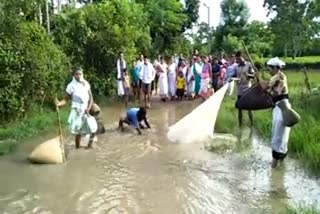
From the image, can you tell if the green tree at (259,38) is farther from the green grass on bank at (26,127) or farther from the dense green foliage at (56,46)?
the green grass on bank at (26,127)

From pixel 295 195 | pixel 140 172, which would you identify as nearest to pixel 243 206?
pixel 295 195

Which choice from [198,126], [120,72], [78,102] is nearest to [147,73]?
[120,72]

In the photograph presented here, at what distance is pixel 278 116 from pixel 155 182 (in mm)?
2362

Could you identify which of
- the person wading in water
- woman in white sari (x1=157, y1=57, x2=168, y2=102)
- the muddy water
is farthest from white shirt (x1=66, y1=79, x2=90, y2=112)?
woman in white sari (x1=157, y1=57, x2=168, y2=102)

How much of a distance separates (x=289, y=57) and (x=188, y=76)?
130 feet

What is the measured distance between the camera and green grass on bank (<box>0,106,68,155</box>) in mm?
12156

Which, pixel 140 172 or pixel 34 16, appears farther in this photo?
pixel 34 16

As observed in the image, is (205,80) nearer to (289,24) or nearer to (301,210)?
(301,210)

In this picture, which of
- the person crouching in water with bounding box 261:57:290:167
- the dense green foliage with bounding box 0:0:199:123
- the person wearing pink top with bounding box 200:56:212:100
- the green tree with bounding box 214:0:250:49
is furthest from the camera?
the green tree with bounding box 214:0:250:49

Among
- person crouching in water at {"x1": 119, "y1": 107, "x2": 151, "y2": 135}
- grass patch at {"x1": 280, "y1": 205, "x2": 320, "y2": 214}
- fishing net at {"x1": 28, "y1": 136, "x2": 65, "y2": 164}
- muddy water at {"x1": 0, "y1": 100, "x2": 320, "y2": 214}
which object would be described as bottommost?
muddy water at {"x1": 0, "y1": 100, "x2": 320, "y2": 214}

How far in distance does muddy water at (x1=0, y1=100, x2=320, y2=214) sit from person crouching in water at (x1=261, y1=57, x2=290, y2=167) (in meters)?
0.30

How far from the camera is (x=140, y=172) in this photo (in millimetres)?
9758

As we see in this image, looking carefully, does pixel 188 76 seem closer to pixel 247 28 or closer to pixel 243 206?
pixel 243 206

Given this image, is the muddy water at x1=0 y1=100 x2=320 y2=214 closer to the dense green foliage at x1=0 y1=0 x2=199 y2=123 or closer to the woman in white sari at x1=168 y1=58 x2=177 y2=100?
the dense green foliage at x1=0 y1=0 x2=199 y2=123
